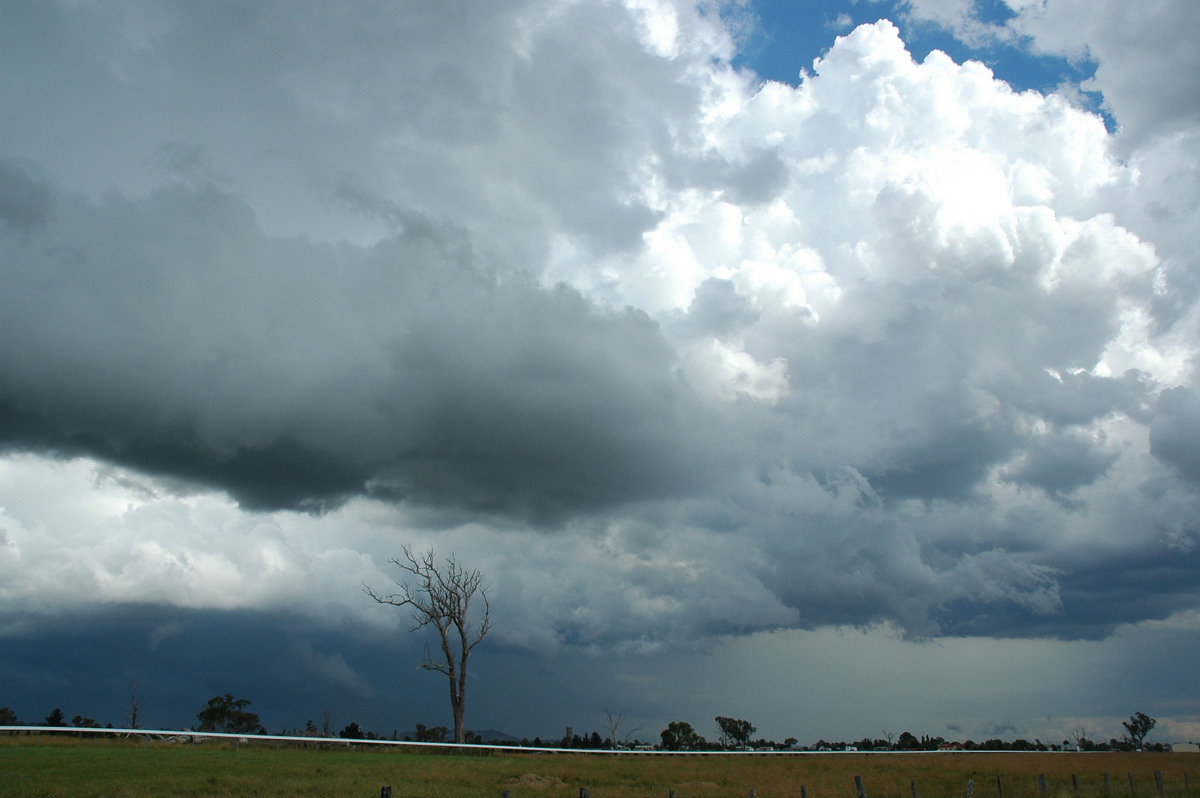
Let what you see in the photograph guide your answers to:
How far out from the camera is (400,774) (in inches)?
1355

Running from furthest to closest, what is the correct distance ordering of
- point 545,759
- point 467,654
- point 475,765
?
point 467,654 → point 545,759 → point 475,765

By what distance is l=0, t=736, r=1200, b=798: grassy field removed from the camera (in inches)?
1040

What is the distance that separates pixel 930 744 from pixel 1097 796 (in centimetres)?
11368

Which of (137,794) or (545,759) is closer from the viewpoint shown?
(137,794)

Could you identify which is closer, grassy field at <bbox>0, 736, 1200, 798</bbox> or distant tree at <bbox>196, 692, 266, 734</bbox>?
grassy field at <bbox>0, 736, 1200, 798</bbox>

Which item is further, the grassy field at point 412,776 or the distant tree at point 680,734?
the distant tree at point 680,734

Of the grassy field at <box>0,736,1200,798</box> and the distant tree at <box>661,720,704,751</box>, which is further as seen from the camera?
the distant tree at <box>661,720,704,751</box>

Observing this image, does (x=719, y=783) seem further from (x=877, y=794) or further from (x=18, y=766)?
(x=18, y=766)

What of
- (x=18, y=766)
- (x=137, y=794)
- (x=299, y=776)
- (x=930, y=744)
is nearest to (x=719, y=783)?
(x=299, y=776)

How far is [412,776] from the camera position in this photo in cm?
3375

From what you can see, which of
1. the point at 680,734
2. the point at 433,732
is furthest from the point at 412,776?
the point at 680,734

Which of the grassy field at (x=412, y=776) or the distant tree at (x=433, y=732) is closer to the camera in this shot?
the grassy field at (x=412, y=776)

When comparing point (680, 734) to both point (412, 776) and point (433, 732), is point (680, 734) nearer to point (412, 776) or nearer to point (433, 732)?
point (433, 732)

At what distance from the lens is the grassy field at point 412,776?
86.6 feet
